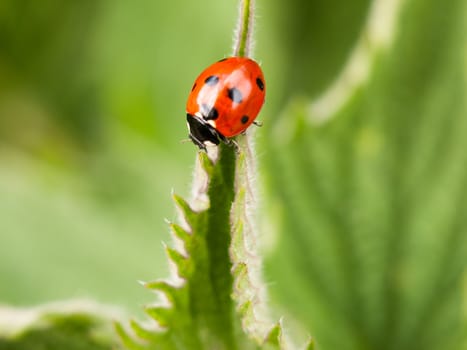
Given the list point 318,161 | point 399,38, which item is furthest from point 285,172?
point 399,38

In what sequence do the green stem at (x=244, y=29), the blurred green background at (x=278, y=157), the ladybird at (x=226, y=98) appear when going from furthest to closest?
1. the blurred green background at (x=278, y=157)
2. the ladybird at (x=226, y=98)
3. the green stem at (x=244, y=29)

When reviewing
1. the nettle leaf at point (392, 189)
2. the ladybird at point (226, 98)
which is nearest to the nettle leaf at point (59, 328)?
the ladybird at point (226, 98)

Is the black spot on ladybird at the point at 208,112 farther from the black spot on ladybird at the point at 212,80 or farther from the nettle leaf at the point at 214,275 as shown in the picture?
the nettle leaf at the point at 214,275

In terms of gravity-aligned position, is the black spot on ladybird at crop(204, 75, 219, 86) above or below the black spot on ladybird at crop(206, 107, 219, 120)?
above

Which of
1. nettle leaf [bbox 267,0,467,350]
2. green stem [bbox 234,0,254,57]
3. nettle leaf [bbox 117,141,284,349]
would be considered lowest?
nettle leaf [bbox 117,141,284,349]

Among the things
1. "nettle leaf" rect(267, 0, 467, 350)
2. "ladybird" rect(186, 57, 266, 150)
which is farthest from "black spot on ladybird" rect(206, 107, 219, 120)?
"nettle leaf" rect(267, 0, 467, 350)

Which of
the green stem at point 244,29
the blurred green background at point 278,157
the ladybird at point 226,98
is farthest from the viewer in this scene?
the blurred green background at point 278,157

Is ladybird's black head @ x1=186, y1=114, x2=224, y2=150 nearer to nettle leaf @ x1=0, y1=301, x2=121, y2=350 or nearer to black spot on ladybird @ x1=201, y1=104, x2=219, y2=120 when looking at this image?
black spot on ladybird @ x1=201, y1=104, x2=219, y2=120
